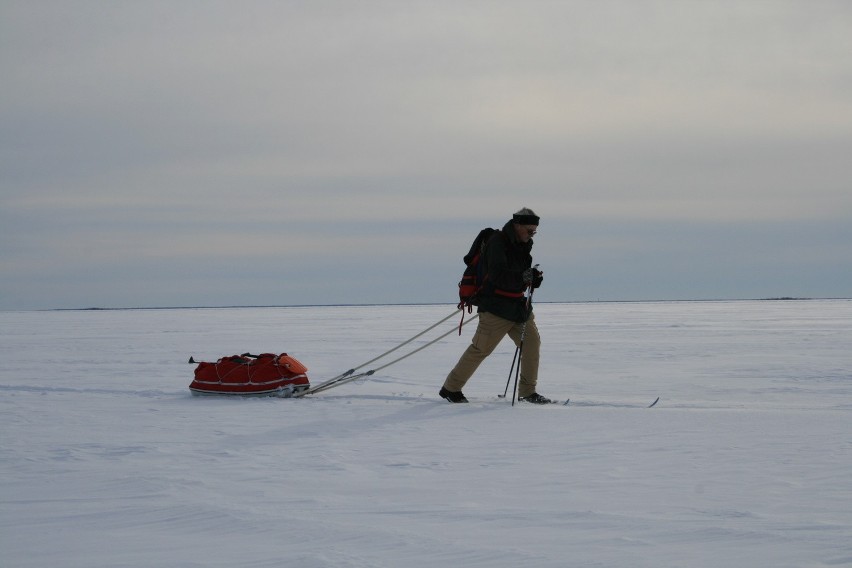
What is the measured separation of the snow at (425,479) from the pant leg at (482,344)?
287mm

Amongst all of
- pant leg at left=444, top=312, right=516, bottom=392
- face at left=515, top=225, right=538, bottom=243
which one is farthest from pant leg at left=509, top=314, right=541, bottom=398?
face at left=515, top=225, right=538, bottom=243

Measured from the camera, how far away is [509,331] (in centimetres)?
712

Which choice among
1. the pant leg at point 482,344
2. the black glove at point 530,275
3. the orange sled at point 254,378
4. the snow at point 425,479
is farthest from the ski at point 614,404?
the orange sled at point 254,378

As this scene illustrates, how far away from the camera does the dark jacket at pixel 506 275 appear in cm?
684

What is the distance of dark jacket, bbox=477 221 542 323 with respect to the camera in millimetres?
6836

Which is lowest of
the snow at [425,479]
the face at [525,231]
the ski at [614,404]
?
the snow at [425,479]

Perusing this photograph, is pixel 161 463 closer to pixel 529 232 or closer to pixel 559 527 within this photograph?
pixel 559 527

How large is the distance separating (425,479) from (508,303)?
308cm

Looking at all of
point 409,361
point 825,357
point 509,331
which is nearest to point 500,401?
point 509,331

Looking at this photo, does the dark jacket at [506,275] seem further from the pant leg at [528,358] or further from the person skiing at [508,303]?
the pant leg at [528,358]

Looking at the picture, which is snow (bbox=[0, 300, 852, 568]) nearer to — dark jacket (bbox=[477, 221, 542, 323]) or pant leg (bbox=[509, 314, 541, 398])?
pant leg (bbox=[509, 314, 541, 398])

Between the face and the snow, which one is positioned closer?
the snow

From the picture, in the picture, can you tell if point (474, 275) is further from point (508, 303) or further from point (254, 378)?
point (254, 378)

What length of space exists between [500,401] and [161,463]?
3389 mm
